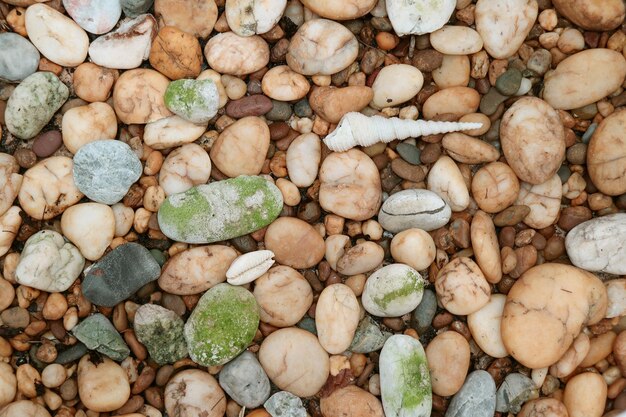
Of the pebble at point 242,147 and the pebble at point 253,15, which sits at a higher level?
the pebble at point 253,15

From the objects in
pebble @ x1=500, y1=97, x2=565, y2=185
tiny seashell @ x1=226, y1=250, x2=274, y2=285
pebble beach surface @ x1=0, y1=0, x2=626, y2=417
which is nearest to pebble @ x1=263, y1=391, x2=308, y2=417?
pebble beach surface @ x1=0, y1=0, x2=626, y2=417

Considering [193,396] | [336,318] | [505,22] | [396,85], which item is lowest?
[193,396]

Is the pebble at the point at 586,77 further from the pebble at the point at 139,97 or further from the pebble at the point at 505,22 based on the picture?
the pebble at the point at 139,97

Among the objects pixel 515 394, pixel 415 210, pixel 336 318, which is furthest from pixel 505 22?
pixel 515 394

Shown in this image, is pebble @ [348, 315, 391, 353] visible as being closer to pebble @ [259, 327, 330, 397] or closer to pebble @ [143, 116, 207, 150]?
pebble @ [259, 327, 330, 397]

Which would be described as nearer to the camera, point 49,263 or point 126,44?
point 49,263

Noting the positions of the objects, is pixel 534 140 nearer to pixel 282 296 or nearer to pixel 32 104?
pixel 282 296

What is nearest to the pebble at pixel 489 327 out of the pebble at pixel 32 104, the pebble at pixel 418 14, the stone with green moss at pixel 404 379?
the stone with green moss at pixel 404 379
